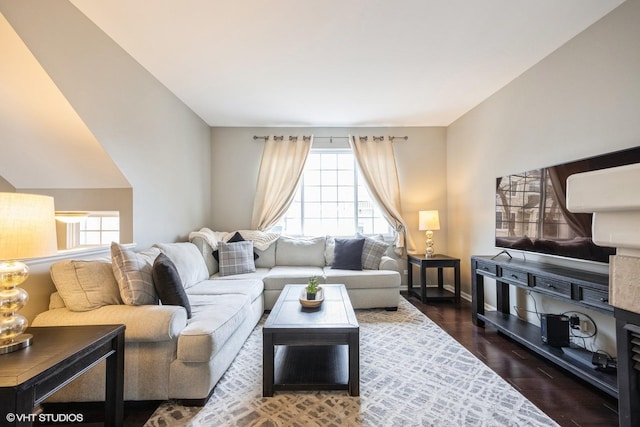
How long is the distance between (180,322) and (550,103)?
3.46 meters

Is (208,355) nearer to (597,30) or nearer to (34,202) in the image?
(34,202)

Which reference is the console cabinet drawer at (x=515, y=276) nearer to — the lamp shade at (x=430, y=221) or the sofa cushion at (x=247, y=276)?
the lamp shade at (x=430, y=221)

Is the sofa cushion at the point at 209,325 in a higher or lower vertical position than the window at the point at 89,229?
lower

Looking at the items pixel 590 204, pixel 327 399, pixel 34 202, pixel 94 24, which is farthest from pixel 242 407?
pixel 94 24

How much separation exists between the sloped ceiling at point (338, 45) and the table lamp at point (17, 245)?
1.56 meters

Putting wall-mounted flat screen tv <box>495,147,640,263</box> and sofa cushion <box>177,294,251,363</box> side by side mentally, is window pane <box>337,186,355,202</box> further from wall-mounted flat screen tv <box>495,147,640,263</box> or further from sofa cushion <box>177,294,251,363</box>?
sofa cushion <box>177,294,251,363</box>

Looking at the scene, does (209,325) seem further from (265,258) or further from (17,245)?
(265,258)

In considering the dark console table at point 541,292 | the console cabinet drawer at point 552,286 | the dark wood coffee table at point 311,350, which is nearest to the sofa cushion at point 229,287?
the dark wood coffee table at point 311,350

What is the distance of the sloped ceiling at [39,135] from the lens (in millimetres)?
1768

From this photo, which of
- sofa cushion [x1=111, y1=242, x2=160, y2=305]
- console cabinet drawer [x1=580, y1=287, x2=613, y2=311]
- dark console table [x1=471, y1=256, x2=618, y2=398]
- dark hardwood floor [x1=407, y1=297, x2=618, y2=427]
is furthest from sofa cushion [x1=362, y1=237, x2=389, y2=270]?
sofa cushion [x1=111, y1=242, x2=160, y2=305]

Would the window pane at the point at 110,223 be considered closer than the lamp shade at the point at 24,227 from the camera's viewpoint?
No

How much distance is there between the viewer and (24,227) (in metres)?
1.15

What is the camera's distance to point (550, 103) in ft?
8.28

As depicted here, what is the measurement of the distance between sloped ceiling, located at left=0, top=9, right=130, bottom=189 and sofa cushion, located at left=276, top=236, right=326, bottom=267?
214 centimetres
